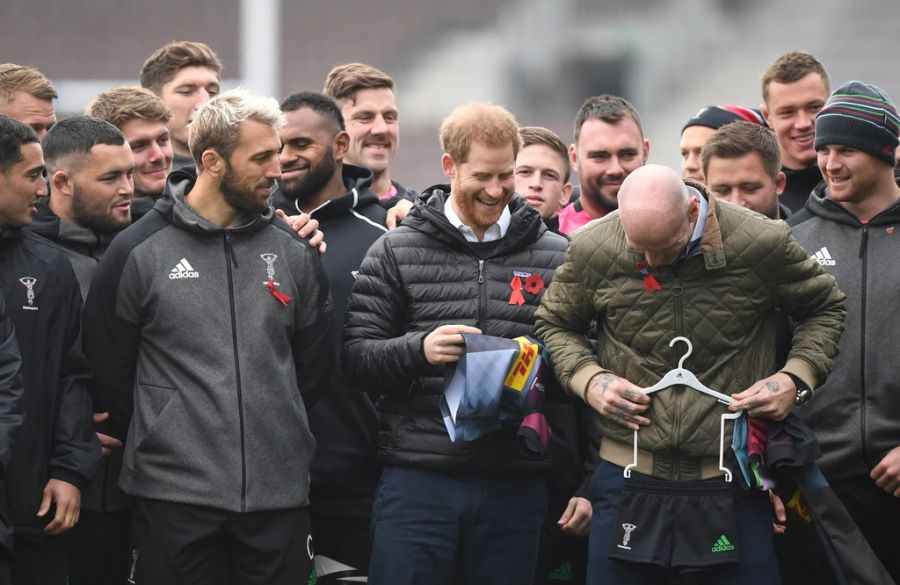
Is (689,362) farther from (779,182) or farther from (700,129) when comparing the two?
(700,129)

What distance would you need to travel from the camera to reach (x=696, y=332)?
4.26m

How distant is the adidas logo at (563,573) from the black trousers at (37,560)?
5.59 feet

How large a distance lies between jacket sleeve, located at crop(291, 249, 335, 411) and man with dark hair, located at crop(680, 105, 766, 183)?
1.95 metres

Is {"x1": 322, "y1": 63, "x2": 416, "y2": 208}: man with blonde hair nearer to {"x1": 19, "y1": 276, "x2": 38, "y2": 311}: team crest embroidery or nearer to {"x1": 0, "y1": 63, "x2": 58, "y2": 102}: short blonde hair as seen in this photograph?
{"x1": 0, "y1": 63, "x2": 58, "y2": 102}: short blonde hair

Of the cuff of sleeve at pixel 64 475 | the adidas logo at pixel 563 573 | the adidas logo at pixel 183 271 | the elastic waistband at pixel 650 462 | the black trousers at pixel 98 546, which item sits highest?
the adidas logo at pixel 183 271

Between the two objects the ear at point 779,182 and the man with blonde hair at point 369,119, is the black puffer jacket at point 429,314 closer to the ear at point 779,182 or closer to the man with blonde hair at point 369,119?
the ear at point 779,182

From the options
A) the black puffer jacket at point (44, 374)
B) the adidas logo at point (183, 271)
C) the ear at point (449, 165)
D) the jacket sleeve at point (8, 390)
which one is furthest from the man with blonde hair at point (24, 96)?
the ear at point (449, 165)

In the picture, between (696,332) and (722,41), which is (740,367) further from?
(722,41)

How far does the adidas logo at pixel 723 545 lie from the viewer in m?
4.17

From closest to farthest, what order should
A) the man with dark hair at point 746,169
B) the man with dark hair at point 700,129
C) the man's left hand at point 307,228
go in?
the man's left hand at point 307,228 < the man with dark hair at point 746,169 < the man with dark hair at point 700,129

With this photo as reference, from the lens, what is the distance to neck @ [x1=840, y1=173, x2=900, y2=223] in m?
4.86

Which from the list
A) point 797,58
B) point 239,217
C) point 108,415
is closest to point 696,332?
point 239,217

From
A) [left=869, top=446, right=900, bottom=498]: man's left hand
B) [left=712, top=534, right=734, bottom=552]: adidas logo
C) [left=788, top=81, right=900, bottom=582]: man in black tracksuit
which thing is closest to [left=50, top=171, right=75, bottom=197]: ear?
[left=712, top=534, right=734, bottom=552]: adidas logo

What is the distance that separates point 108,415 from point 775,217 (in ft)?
7.83
